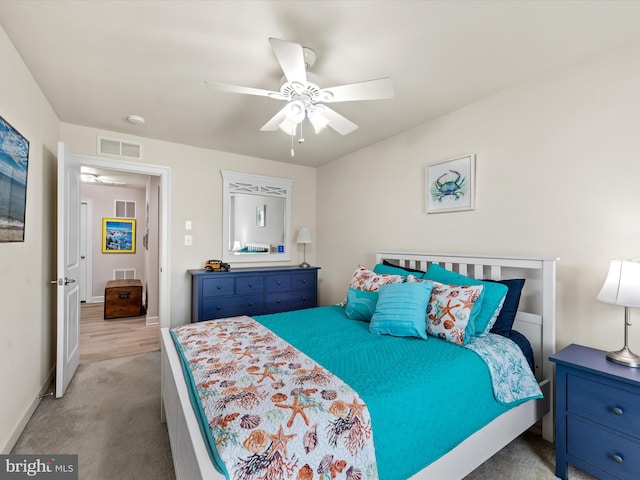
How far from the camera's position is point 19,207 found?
6.33ft

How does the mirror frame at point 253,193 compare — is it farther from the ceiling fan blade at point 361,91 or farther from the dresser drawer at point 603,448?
the dresser drawer at point 603,448

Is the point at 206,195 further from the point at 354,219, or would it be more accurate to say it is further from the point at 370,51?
the point at 370,51

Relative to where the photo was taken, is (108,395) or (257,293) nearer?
(108,395)

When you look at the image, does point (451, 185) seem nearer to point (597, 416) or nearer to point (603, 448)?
point (597, 416)

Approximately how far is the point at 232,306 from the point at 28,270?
1771 mm

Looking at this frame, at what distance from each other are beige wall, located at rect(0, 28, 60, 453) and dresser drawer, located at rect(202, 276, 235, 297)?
132 cm

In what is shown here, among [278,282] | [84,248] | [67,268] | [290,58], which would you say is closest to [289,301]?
[278,282]

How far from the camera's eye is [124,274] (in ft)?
21.1

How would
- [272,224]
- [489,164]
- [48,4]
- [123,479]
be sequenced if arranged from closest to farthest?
[48,4] → [123,479] → [489,164] → [272,224]

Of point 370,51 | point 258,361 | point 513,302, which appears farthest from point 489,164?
point 258,361

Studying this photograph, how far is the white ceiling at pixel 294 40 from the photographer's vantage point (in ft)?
5.05

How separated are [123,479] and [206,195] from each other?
284 cm

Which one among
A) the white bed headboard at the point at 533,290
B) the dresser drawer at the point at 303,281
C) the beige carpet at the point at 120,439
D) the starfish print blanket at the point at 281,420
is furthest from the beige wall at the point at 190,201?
the white bed headboard at the point at 533,290

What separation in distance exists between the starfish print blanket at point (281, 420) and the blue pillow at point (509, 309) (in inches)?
52.8
